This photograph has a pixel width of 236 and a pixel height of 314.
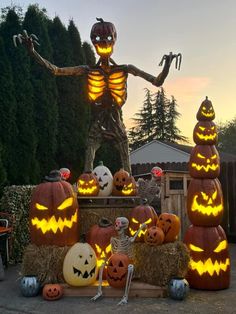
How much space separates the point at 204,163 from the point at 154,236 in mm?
1312

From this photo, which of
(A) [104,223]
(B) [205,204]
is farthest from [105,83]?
(B) [205,204]

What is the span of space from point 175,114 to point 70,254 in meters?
41.3

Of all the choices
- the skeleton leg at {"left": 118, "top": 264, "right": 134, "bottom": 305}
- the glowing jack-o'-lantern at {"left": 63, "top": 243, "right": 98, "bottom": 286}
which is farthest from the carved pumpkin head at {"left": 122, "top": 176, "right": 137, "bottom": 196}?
the skeleton leg at {"left": 118, "top": 264, "right": 134, "bottom": 305}

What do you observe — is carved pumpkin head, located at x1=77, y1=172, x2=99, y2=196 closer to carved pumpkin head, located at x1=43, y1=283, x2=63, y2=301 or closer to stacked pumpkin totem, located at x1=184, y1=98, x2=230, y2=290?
stacked pumpkin totem, located at x1=184, y1=98, x2=230, y2=290

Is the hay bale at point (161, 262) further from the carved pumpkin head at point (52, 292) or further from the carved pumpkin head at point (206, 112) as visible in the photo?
the carved pumpkin head at point (206, 112)

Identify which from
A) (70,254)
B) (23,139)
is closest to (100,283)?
(70,254)

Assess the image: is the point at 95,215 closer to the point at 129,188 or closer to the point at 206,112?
the point at 129,188

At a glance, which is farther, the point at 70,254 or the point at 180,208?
the point at 180,208

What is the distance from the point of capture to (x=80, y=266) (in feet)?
17.6

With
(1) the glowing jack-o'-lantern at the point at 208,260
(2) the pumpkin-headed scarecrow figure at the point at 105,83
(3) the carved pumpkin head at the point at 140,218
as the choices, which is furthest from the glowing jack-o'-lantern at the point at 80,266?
(2) the pumpkin-headed scarecrow figure at the point at 105,83

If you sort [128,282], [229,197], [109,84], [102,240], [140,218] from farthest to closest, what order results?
1. [229,197]
2. [109,84]
3. [140,218]
4. [102,240]
5. [128,282]

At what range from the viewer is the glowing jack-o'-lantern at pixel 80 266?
212 inches

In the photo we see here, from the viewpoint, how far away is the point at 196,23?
9.76 meters

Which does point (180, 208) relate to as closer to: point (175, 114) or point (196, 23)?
point (196, 23)
